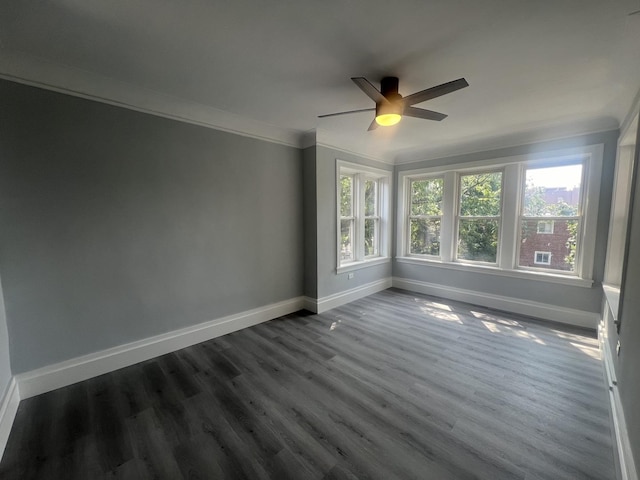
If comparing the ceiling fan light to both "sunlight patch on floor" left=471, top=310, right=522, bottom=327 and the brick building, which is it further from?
"sunlight patch on floor" left=471, top=310, right=522, bottom=327

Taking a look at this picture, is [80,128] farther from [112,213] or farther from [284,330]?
[284,330]

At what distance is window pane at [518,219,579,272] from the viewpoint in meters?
3.42

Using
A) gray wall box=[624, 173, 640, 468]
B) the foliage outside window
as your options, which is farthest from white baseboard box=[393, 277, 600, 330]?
gray wall box=[624, 173, 640, 468]

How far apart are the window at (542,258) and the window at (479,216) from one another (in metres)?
0.48

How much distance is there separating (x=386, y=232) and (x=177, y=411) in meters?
4.16

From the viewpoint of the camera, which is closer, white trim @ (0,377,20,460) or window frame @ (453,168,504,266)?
white trim @ (0,377,20,460)

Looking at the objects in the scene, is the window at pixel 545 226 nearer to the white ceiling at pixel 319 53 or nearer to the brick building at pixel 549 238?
the brick building at pixel 549 238

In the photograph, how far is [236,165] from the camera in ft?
10.3

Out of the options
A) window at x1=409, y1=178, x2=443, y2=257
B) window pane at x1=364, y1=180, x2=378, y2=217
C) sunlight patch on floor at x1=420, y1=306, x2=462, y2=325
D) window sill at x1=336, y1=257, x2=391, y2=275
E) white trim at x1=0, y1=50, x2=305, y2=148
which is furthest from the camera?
window pane at x1=364, y1=180, x2=378, y2=217

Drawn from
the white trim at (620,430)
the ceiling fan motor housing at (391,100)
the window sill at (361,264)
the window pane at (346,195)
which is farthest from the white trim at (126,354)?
the white trim at (620,430)

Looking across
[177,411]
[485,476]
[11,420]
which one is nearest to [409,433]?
[485,476]

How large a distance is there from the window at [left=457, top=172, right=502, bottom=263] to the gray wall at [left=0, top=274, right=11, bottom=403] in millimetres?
5334

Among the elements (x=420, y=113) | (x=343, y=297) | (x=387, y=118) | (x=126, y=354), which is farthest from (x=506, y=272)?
(x=126, y=354)

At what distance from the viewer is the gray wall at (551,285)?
3074 mm
